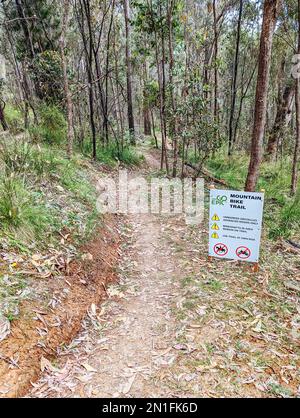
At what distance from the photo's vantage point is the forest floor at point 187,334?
99.9 inches

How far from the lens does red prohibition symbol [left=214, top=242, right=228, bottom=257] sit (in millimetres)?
4324

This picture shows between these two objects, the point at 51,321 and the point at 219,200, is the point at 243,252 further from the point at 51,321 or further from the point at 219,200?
the point at 51,321

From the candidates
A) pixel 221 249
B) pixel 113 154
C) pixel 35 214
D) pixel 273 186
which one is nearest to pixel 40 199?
pixel 35 214

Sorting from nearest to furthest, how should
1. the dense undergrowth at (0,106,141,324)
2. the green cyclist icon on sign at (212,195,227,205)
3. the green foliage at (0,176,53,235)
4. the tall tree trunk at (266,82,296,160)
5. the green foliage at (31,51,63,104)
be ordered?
the dense undergrowth at (0,106,141,324)
the green foliage at (0,176,53,235)
the green cyclist icon on sign at (212,195,227,205)
the green foliage at (31,51,63,104)
the tall tree trunk at (266,82,296,160)

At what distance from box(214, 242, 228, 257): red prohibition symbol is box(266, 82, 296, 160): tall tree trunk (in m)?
8.66

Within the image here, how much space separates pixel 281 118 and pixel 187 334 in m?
11.1

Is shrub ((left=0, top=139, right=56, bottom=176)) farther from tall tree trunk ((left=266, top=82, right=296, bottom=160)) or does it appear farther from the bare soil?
tall tree trunk ((left=266, top=82, right=296, bottom=160))

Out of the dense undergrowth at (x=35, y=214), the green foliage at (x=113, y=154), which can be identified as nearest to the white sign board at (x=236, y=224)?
the dense undergrowth at (x=35, y=214)

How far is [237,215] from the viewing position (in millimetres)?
4094

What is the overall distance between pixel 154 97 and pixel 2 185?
9.00m

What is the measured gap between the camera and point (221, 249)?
4348 millimetres

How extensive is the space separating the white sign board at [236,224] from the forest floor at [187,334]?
32 centimetres

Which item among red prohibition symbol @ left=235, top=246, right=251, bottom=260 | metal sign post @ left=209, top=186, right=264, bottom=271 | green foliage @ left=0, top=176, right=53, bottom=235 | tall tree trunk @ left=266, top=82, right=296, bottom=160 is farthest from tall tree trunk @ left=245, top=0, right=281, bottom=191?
tall tree trunk @ left=266, top=82, right=296, bottom=160

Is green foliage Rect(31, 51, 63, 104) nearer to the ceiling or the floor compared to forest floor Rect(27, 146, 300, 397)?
nearer to the ceiling
